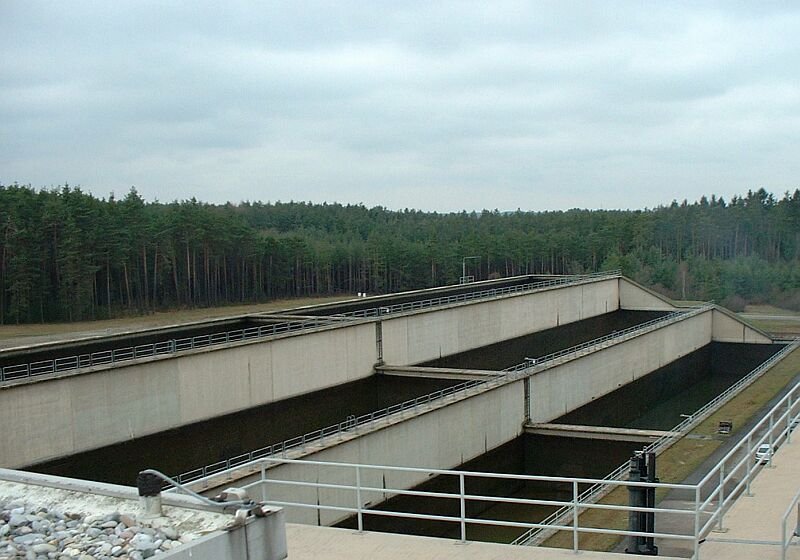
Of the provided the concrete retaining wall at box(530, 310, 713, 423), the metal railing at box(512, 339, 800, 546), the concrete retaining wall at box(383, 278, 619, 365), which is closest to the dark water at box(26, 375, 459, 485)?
the concrete retaining wall at box(383, 278, 619, 365)

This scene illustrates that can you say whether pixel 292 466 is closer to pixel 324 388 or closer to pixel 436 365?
pixel 324 388

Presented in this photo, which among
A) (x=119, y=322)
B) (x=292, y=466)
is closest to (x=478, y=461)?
(x=292, y=466)

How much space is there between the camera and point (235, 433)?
24625 millimetres

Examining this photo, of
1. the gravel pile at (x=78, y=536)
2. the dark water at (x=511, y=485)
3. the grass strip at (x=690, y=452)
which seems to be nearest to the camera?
the gravel pile at (x=78, y=536)

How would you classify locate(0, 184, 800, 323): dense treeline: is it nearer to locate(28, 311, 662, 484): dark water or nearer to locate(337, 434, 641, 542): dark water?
locate(28, 311, 662, 484): dark water

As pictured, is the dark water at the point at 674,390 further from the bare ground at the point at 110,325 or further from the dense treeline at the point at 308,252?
the dense treeline at the point at 308,252

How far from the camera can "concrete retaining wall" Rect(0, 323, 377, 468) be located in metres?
19.2

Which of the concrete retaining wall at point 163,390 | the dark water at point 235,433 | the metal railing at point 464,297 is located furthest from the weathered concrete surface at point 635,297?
the concrete retaining wall at point 163,390

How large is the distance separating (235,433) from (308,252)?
52.0 m

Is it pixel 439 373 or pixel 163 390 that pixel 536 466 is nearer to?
pixel 439 373

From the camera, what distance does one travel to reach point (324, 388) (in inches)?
1120

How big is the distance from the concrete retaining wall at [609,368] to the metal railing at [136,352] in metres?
8.23

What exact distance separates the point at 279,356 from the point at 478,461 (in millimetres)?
7344

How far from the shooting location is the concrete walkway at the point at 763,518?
794 cm
